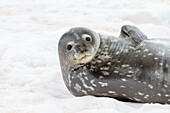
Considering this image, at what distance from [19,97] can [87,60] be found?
613mm

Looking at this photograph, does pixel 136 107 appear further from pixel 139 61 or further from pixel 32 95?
pixel 32 95

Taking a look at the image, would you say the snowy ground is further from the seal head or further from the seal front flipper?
the seal front flipper

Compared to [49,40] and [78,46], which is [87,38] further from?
[49,40]

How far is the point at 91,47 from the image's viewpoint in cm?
316

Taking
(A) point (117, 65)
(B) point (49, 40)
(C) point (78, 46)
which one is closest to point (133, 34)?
(A) point (117, 65)

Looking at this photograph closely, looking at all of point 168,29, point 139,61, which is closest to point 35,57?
point 139,61

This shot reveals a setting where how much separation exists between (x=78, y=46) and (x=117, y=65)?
34 centimetres

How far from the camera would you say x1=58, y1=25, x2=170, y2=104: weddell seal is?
3010 millimetres

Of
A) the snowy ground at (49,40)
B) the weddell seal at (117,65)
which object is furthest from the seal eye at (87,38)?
the snowy ground at (49,40)

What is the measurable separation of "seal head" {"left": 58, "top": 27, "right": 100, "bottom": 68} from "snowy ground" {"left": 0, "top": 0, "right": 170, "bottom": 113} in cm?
31

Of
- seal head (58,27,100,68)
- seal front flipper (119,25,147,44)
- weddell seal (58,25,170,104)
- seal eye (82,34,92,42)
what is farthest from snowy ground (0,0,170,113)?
seal front flipper (119,25,147,44)

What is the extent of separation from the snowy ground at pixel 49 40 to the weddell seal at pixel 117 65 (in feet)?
0.39

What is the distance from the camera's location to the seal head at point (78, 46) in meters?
3.14

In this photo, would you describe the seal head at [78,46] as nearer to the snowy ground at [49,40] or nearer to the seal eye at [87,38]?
the seal eye at [87,38]
